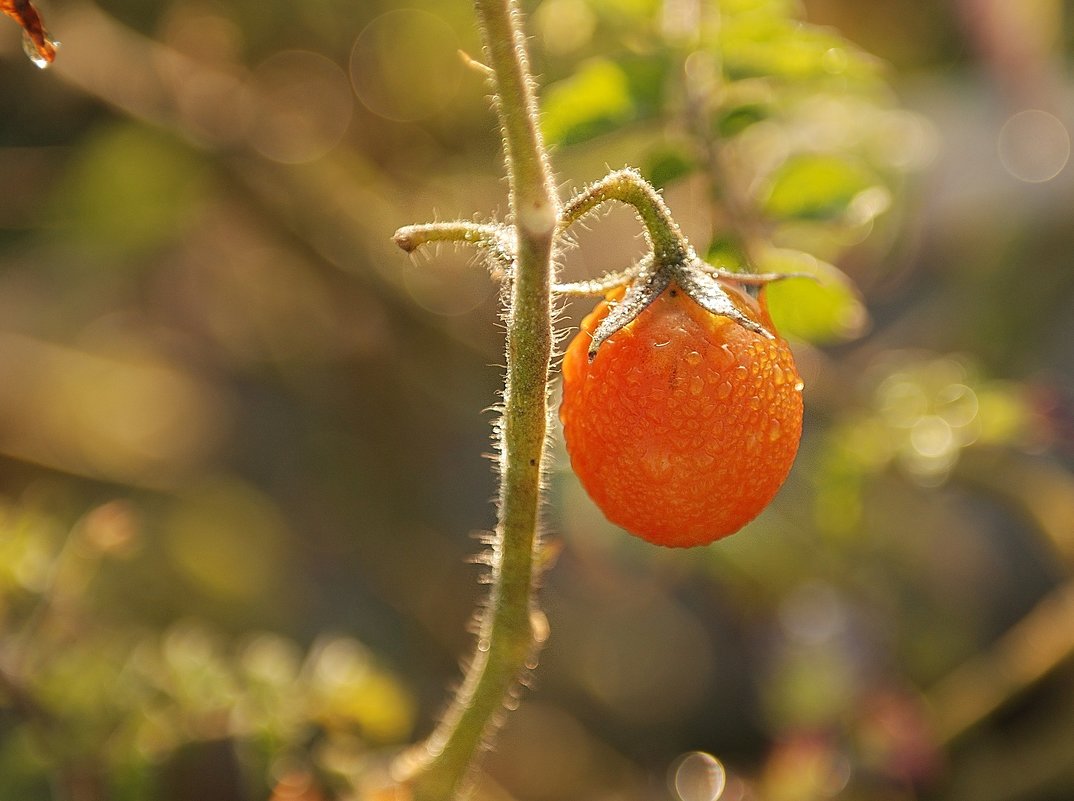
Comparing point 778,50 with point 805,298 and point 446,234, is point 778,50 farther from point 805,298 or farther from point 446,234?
point 446,234

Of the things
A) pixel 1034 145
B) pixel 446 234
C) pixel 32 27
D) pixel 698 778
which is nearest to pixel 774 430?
pixel 446 234

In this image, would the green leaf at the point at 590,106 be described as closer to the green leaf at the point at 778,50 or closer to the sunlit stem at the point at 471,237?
the green leaf at the point at 778,50

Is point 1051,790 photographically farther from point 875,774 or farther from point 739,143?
point 739,143

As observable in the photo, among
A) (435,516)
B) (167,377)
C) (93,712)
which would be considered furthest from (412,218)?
(93,712)

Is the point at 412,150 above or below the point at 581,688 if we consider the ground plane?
above

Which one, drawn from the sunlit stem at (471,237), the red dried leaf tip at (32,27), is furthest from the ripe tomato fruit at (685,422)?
the red dried leaf tip at (32,27)

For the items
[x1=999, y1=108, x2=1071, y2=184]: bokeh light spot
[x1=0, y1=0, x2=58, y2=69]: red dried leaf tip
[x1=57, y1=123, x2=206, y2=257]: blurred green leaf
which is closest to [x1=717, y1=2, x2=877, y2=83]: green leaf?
[x1=0, y1=0, x2=58, y2=69]: red dried leaf tip
